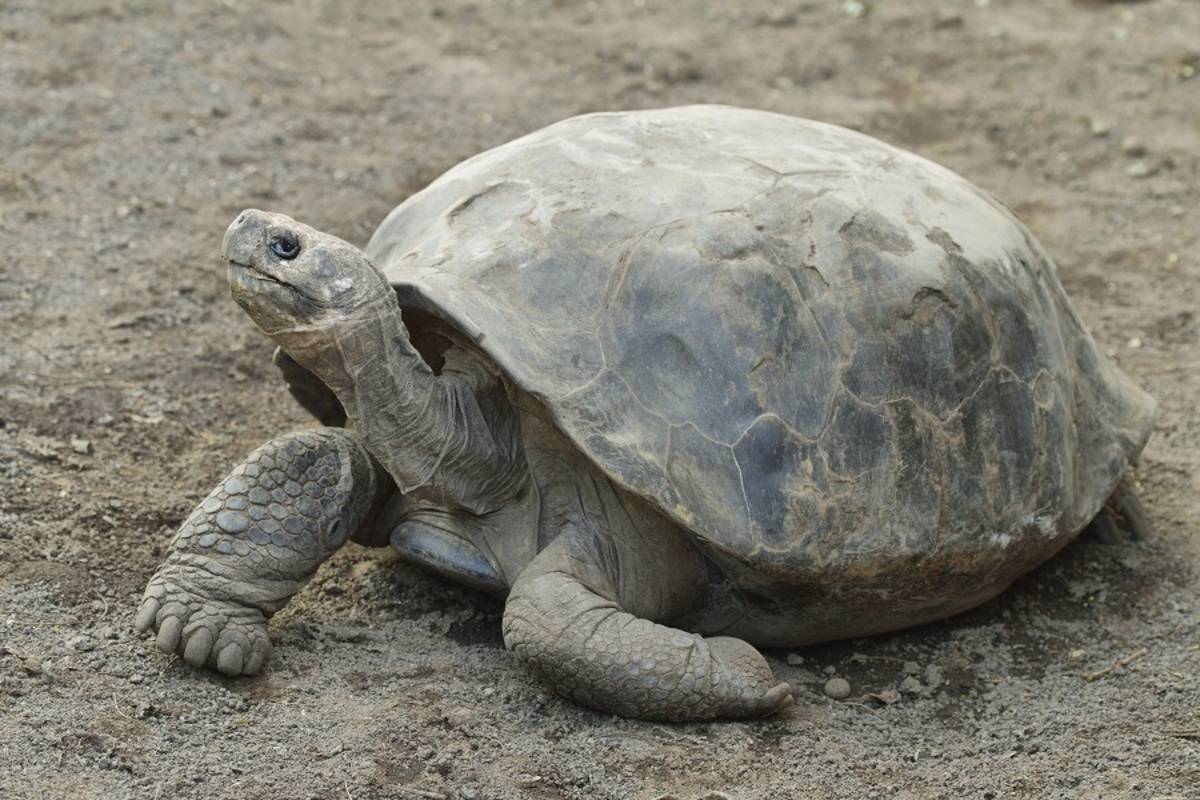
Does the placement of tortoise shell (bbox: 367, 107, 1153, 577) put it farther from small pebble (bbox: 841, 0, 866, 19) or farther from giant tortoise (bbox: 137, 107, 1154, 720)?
small pebble (bbox: 841, 0, 866, 19)

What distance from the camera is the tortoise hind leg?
4.76 m

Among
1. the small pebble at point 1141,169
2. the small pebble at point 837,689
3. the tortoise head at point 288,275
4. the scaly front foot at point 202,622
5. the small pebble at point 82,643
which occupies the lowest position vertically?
the small pebble at point 1141,169

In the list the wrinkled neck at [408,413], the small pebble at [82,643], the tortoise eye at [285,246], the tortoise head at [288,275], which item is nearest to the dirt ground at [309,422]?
the small pebble at [82,643]

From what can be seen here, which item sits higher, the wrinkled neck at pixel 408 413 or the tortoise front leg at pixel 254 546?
the wrinkled neck at pixel 408 413

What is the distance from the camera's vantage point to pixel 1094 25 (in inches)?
366

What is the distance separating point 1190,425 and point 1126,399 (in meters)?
0.80

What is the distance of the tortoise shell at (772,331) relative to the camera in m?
3.65

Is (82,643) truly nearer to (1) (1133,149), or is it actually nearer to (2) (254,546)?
(2) (254,546)

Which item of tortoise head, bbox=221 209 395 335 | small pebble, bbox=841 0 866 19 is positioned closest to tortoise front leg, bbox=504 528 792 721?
tortoise head, bbox=221 209 395 335

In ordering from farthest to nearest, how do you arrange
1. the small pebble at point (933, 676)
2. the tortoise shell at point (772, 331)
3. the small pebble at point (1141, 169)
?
the small pebble at point (1141, 169) < the small pebble at point (933, 676) < the tortoise shell at point (772, 331)

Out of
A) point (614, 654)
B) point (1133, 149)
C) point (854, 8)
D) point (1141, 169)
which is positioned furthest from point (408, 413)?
point (854, 8)

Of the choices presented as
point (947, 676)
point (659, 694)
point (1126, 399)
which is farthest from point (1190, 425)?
point (659, 694)

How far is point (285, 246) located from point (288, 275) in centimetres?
7

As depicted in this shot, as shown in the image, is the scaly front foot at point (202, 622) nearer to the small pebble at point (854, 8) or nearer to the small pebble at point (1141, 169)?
the small pebble at point (1141, 169)
